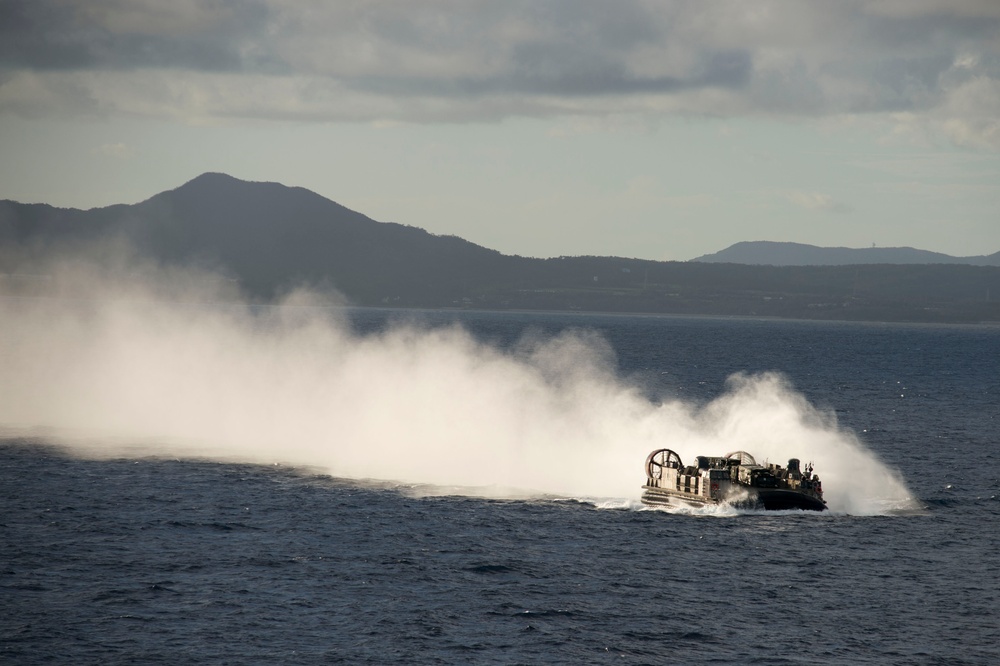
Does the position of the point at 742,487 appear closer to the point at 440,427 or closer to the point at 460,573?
the point at 460,573

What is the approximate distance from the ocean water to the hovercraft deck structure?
108cm

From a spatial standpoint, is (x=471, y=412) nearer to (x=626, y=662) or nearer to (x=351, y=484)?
(x=351, y=484)

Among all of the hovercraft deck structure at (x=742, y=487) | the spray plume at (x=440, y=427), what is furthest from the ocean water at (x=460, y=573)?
the spray plume at (x=440, y=427)

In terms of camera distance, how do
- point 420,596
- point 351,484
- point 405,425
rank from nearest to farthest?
point 420,596 → point 351,484 → point 405,425

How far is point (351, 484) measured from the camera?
94.9 metres

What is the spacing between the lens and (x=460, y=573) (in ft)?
221

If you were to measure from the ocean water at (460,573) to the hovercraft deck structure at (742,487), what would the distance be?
108 centimetres

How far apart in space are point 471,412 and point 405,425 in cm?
1129

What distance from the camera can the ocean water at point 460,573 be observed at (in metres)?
55.3

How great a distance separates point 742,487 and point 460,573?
28405mm

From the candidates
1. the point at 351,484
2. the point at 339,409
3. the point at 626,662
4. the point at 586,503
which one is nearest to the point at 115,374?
the point at 339,409

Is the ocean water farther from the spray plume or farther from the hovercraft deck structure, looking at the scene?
the spray plume

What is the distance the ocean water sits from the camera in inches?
2176

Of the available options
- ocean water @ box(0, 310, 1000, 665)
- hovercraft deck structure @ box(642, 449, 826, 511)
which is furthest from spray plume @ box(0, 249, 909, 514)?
hovercraft deck structure @ box(642, 449, 826, 511)
